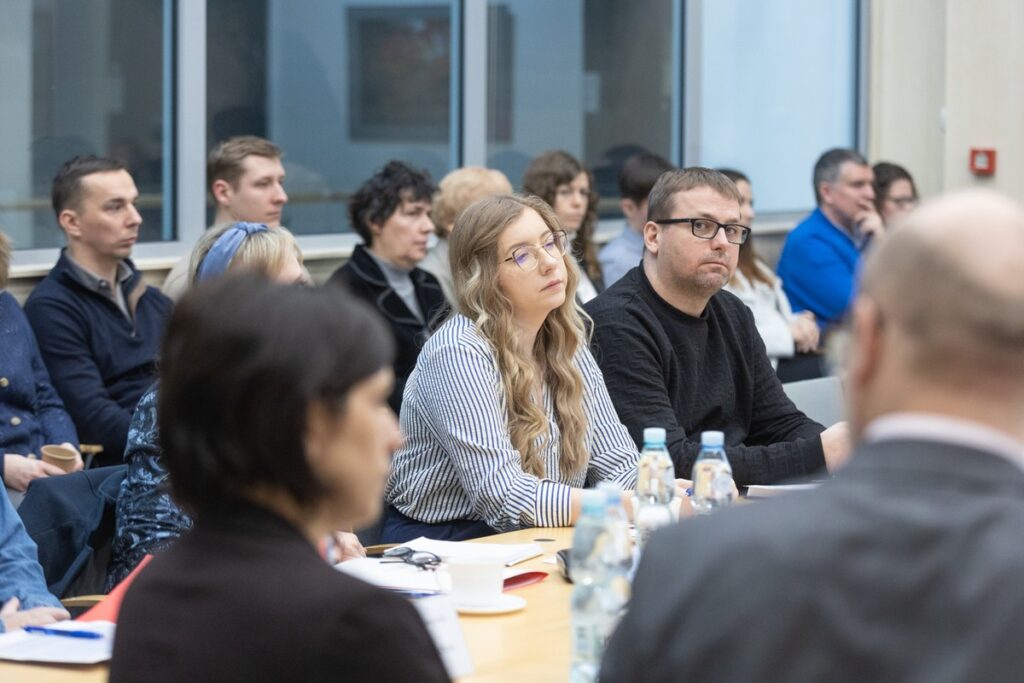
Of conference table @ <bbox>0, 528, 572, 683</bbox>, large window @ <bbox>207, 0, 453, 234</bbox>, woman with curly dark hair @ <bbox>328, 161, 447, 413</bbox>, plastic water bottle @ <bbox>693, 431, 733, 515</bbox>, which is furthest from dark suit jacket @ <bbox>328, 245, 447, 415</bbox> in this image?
conference table @ <bbox>0, 528, 572, 683</bbox>

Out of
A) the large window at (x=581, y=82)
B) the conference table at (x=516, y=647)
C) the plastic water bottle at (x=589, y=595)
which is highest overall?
the large window at (x=581, y=82)

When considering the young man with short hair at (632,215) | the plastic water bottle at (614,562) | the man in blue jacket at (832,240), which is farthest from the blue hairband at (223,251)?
the man in blue jacket at (832,240)

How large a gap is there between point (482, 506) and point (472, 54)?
13.6 feet

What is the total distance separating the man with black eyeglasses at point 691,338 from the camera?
3.71 m

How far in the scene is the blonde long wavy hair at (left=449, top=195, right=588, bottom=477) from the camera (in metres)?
3.29

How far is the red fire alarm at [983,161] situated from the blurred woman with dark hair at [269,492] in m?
7.81

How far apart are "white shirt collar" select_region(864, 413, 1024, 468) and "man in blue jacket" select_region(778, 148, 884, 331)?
599 cm

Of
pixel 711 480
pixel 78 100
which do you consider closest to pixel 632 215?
pixel 78 100

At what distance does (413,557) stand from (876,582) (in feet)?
5.21

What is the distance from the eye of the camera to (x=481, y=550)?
267 cm

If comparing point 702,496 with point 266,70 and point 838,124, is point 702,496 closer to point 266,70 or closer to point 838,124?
point 266,70

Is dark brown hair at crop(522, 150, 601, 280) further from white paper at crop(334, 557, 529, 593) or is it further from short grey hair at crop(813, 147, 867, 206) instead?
white paper at crop(334, 557, 529, 593)

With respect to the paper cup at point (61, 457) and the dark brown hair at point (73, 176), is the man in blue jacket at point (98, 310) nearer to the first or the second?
the dark brown hair at point (73, 176)

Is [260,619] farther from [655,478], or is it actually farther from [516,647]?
[655,478]
